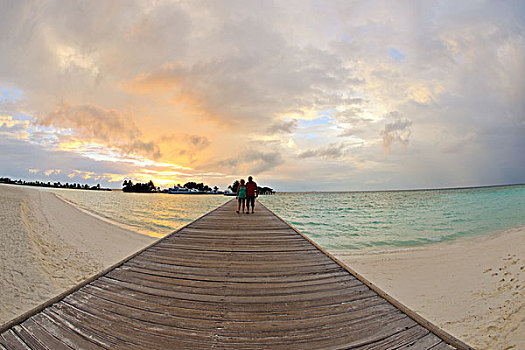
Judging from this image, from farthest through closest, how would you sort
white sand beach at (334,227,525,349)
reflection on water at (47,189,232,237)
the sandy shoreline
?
reflection on water at (47,189,232,237), the sandy shoreline, white sand beach at (334,227,525,349)

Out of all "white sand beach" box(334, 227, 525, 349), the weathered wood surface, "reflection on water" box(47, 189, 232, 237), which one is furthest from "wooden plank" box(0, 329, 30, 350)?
"reflection on water" box(47, 189, 232, 237)

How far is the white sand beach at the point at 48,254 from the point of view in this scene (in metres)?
6.34

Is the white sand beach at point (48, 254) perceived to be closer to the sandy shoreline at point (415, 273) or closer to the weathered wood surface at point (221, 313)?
the sandy shoreline at point (415, 273)

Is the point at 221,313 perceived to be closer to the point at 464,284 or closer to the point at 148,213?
the point at 464,284

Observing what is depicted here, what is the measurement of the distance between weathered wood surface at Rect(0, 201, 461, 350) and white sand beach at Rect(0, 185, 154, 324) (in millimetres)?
4911

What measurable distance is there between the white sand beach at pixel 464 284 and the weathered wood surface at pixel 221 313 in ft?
12.4

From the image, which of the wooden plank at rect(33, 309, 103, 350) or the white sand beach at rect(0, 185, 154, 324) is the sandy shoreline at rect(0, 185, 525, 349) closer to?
the white sand beach at rect(0, 185, 154, 324)

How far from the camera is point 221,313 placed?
2635 mm

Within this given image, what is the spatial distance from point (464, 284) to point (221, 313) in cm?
866

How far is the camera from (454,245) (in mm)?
12289

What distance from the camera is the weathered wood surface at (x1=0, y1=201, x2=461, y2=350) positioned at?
2168 mm

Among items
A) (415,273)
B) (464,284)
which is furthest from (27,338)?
(464,284)

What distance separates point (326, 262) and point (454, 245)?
1246 centimetres

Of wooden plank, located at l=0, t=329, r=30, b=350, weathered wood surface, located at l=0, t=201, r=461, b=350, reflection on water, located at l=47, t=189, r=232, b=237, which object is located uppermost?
wooden plank, located at l=0, t=329, r=30, b=350
